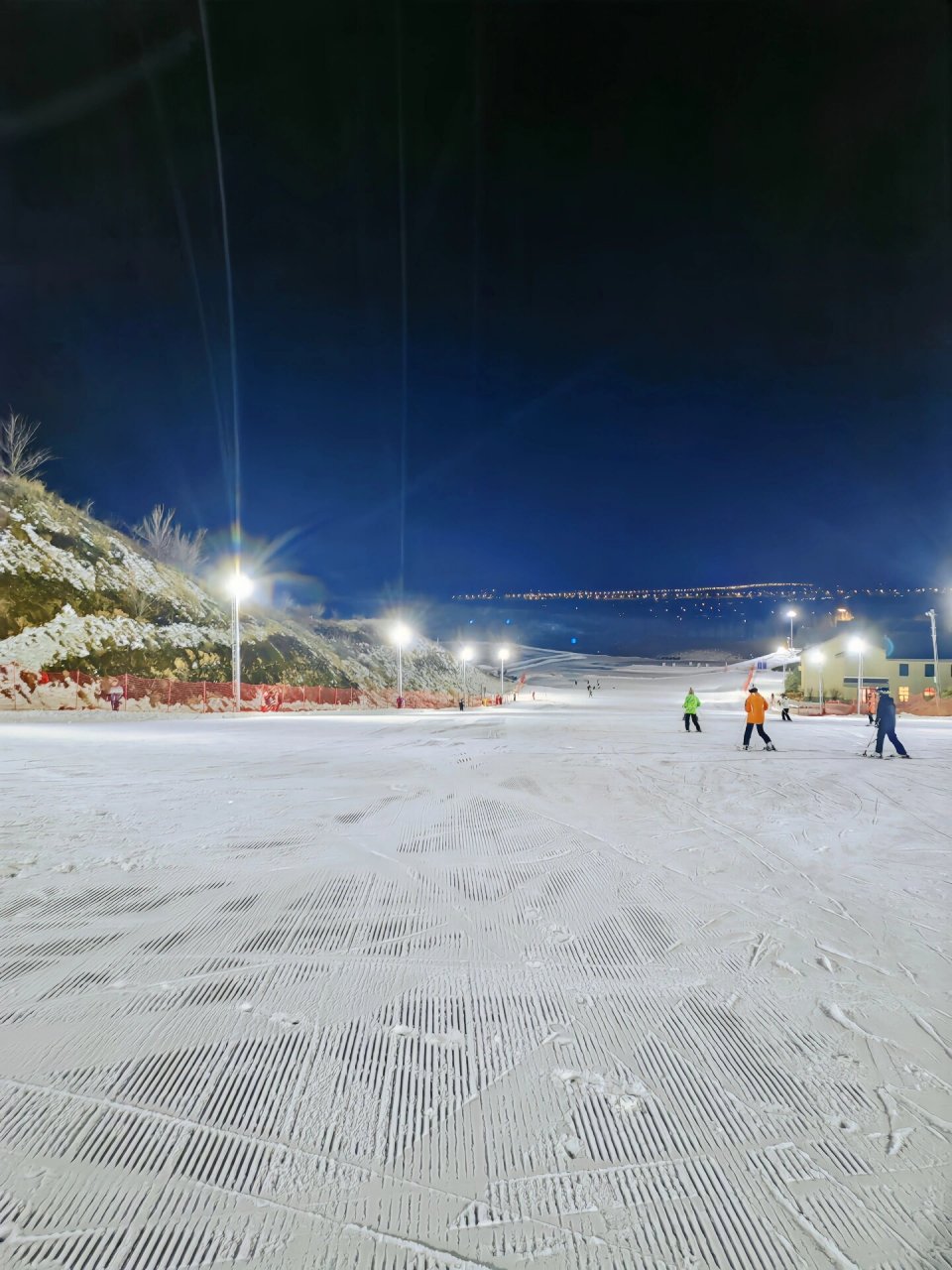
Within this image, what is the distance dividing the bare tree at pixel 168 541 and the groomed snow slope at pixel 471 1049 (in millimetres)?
44138

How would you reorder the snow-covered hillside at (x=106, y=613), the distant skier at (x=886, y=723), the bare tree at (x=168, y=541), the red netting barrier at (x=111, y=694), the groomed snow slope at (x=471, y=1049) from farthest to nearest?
the bare tree at (x=168, y=541)
the snow-covered hillside at (x=106, y=613)
the red netting barrier at (x=111, y=694)
the distant skier at (x=886, y=723)
the groomed snow slope at (x=471, y=1049)

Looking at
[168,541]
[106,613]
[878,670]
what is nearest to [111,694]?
[106,613]

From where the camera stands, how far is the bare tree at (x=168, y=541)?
4616 centimetres

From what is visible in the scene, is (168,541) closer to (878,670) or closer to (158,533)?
(158,533)

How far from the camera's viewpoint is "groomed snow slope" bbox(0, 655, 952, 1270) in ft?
5.89

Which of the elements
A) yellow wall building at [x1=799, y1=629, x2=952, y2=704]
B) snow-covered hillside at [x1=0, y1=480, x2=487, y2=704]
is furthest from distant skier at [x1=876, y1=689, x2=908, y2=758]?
yellow wall building at [x1=799, y1=629, x2=952, y2=704]

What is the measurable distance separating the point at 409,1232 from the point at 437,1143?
35 centimetres

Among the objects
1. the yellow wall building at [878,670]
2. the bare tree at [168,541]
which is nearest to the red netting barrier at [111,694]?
the bare tree at [168,541]

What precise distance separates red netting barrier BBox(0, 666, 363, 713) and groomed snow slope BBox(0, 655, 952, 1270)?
23469 mm

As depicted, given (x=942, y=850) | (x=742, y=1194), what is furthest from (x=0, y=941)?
(x=942, y=850)

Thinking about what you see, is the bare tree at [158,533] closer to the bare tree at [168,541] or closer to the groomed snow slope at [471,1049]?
the bare tree at [168,541]

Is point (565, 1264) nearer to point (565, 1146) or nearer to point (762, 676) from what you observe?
point (565, 1146)

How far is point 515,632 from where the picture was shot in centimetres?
17275

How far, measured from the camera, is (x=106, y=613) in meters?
31.6
